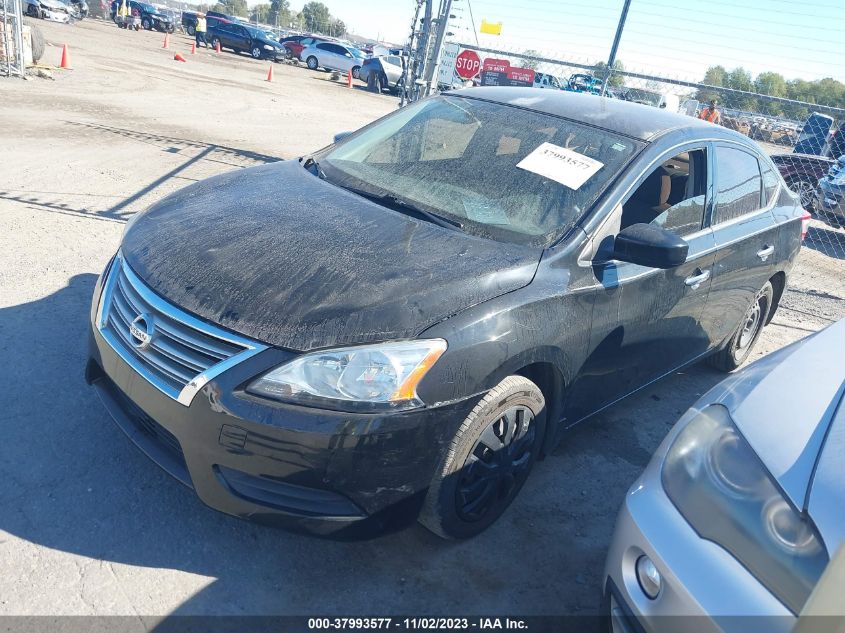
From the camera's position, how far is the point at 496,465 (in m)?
2.81

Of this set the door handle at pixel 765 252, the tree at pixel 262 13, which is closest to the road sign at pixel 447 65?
the door handle at pixel 765 252

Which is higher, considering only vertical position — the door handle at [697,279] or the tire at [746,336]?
the door handle at [697,279]

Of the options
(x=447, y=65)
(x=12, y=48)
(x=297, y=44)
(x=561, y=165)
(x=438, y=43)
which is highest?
(x=438, y=43)

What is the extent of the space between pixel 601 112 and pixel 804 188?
33.4ft

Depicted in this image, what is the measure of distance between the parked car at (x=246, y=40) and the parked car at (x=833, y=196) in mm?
28266

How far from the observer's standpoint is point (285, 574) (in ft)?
8.49

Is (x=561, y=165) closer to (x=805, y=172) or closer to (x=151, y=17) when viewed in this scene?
(x=805, y=172)

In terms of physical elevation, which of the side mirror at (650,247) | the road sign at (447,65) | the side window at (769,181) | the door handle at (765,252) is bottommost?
the door handle at (765,252)

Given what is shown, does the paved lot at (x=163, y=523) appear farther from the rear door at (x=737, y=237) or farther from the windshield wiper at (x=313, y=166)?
the windshield wiper at (x=313, y=166)

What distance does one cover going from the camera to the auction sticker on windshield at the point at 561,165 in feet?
10.7

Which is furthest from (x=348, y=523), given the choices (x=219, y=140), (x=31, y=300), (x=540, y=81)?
(x=540, y=81)

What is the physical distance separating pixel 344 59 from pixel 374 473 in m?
32.2

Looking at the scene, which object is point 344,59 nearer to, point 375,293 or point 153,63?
point 153,63

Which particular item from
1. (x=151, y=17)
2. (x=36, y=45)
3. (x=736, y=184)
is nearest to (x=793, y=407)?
(x=736, y=184)
